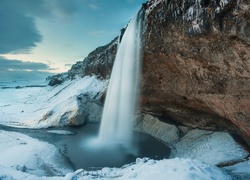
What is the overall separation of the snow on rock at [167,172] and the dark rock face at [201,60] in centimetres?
580

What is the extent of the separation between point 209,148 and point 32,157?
37.8 feet

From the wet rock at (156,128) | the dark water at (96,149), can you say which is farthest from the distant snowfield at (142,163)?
the wet rock at (156,128)

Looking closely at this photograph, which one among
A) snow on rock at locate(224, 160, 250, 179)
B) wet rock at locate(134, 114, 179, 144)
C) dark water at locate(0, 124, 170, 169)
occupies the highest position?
wet rock at locate(134, 114, 179, 144)

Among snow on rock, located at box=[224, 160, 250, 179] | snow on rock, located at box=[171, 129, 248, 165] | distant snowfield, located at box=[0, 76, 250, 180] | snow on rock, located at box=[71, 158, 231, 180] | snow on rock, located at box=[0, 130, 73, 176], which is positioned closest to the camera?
snow on rock, located at box=[71, 158, 231, 180]

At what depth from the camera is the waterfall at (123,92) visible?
67.2 feet

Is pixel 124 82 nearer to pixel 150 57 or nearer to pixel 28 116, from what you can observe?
pixel 150 57

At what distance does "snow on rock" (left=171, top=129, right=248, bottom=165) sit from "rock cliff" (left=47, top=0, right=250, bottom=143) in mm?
968

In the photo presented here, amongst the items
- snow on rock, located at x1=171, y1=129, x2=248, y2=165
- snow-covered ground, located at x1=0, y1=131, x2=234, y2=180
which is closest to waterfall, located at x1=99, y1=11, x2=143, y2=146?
snow on rock, located at x1=171, y1=129, x2=248, y2=165

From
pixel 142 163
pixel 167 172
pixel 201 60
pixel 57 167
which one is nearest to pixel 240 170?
pixel 167 172

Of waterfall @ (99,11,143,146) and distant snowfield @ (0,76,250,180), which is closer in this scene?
distant snowfield @ (0,76,250,180)

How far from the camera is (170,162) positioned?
10781 millimetres

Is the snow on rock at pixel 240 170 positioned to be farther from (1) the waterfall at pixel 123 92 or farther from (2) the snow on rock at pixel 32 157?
(1) the waterfall at pixel 123 92

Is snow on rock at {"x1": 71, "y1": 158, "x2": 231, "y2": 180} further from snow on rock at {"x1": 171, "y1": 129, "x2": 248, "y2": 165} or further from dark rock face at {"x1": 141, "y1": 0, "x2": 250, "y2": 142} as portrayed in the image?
dark rock face at {"x1": 141, "y1": 0, "x2": 250, "y2": 142}

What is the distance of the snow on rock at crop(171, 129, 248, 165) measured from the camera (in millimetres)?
14587
